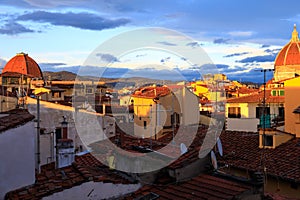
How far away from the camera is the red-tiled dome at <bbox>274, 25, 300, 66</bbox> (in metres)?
28.8

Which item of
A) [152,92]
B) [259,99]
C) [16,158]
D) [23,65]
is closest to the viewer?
[16,158]

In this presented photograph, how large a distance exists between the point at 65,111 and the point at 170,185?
8001mm

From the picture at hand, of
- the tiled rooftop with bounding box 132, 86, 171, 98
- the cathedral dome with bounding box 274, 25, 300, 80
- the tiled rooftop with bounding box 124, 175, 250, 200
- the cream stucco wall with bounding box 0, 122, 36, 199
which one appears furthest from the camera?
the cathedral dome with bounding box 274, 25, 300, 80

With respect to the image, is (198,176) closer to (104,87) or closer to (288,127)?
(288,127)

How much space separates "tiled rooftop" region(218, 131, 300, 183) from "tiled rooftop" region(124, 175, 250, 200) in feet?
9.03

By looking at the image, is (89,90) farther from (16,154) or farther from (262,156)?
(16,154)

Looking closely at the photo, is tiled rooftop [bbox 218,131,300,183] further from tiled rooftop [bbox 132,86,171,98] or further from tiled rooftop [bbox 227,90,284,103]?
tiled rooftop [bbox 227,90,284,103]

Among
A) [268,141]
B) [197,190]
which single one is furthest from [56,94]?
[197,190]

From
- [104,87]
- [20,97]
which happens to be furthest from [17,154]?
[104,87]

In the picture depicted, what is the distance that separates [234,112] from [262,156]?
12.7 m

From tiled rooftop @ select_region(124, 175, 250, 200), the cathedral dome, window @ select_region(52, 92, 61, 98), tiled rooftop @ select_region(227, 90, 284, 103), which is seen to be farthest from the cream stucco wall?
the cathedral dome

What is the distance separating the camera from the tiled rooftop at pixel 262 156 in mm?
8570

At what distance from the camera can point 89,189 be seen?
14.5ft

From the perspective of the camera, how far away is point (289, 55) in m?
29.2
